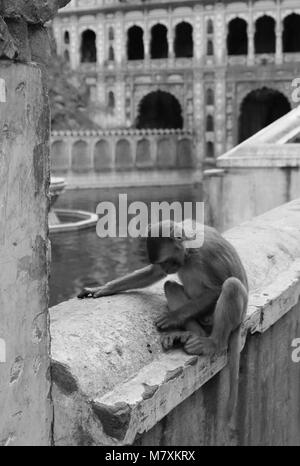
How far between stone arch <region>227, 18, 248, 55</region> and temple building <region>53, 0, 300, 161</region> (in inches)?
1.8

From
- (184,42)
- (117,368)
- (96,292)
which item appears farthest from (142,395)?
(184,42)

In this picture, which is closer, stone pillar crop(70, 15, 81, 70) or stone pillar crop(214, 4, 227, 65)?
stone pillar crop(214, 4, 227, 65)

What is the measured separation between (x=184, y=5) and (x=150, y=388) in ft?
96.1

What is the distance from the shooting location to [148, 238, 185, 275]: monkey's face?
2.47 meters

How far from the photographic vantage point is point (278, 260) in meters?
3.74

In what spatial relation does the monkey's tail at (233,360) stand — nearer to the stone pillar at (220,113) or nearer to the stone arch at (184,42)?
the stone pillar at (220,113)

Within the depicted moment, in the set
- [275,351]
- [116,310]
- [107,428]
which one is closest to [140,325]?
[116,310]

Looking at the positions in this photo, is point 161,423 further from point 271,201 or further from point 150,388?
point 271,201

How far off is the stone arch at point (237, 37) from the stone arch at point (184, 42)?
1.80 meters

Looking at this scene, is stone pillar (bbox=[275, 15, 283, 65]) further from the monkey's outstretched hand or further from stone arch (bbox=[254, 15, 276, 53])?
the monkey's outstretched hand

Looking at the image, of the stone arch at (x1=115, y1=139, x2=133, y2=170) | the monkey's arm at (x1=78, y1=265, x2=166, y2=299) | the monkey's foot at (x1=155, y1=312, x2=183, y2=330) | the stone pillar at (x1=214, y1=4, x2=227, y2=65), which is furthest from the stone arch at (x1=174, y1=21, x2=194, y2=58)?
the monkey's foot at (x1=155, y1=312, x2=183, y2=330)

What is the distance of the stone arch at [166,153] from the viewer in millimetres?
27875

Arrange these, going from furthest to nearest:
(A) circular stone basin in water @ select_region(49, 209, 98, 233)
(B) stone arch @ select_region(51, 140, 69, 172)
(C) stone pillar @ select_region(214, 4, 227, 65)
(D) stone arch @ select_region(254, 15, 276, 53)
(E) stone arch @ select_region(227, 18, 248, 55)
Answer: (E) stone arch @ select_region(227, 18, 248, 55), (D) stone arch @ select_region(254, 15, 276, 53), (C) stone pillar @ select_region(214, 4, 227, 65), (B) stone arch @ select_region(51, 140, 69, 172), (A) circular stone basin in water @ select_region(49, 209, 98, 233)

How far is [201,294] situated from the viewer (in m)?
2.57
